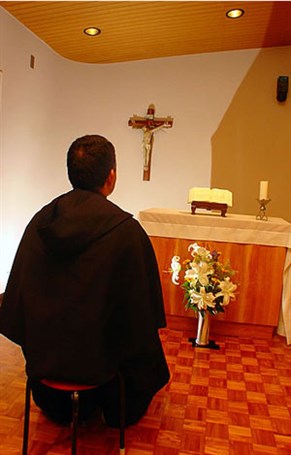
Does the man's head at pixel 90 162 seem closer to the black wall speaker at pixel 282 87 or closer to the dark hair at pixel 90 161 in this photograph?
the dark hair at pixel 90 161

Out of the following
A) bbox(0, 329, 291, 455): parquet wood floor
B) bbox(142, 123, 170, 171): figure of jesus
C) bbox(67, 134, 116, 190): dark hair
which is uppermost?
bbox(142, 123, 170, 171): figure of jesus

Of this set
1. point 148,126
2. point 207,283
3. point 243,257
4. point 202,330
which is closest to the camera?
point 207,283

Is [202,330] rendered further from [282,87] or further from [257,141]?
[282,87]

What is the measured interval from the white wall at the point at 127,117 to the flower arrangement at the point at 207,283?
5.53ft

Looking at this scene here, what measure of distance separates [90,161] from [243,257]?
1.63 meters

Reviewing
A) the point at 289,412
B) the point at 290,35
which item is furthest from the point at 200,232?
the point at 290,35

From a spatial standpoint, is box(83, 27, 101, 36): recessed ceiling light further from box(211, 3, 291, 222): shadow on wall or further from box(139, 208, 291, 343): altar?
box(139, 208, 291, 343): altar

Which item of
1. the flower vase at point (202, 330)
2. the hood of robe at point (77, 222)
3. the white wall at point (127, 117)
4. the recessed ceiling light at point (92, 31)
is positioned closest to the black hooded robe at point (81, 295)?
the hood of robe at point (77, 222)

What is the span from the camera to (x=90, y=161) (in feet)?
4.48

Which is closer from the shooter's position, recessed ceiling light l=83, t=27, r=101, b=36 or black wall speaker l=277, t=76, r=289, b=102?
recessed ceiling light l=83, t=27, r=101, b=36

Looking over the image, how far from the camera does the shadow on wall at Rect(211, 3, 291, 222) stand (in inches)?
154

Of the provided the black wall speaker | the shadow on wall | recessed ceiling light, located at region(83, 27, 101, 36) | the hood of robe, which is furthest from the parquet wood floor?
recessed ceiling light, located at region(83, 27, 101, 36)

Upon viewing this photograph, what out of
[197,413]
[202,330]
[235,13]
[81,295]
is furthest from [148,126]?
[81,295]

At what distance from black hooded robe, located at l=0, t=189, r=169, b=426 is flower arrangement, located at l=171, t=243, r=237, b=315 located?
1.06 metres
